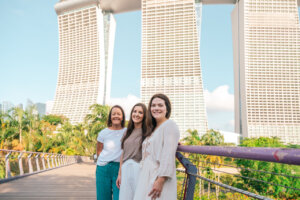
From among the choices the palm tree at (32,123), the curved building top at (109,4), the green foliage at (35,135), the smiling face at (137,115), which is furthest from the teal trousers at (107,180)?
the curved building top at (109,4)

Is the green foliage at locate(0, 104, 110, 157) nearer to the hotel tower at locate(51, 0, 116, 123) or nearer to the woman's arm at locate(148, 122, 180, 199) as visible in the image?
the woman's arm at locate(148, 122, 180, 199)

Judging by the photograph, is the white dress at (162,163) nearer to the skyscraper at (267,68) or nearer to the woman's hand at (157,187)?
the woman's hand at (157,187)

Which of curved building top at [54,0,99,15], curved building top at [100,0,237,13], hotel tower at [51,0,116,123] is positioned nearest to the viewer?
hotel tower at [51,0,116,123]

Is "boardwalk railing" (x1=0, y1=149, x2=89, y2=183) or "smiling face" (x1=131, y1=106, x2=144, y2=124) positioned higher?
"smiling face" (x1=131, y1=106, x2=144, y2=124)

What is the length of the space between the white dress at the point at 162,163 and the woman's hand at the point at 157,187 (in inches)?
0.9

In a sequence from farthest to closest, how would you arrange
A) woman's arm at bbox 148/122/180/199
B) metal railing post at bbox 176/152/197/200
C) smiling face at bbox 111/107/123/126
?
1. smiling face at bbox 111/107/123/126
2. metal railing post at bbox 176/152/197/200
3. woman's arm at bbox 148/122/180/199

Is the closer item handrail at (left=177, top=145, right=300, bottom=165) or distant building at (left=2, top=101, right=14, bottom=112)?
handrail at (left=177, top=145, right=300, bottom=165)

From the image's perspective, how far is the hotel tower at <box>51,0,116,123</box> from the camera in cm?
7688

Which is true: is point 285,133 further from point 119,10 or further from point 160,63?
point 119,10

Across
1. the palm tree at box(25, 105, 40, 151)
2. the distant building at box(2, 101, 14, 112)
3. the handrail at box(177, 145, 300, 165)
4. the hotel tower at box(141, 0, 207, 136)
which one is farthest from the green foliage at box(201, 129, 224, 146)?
the hotel tower at box(141, 0, 207, 136)

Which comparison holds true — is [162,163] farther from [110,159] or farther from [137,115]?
[110,159]

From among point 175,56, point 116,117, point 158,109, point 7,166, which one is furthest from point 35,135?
point 175,56

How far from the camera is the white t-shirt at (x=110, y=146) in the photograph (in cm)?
264

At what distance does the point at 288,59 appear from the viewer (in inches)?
2933
